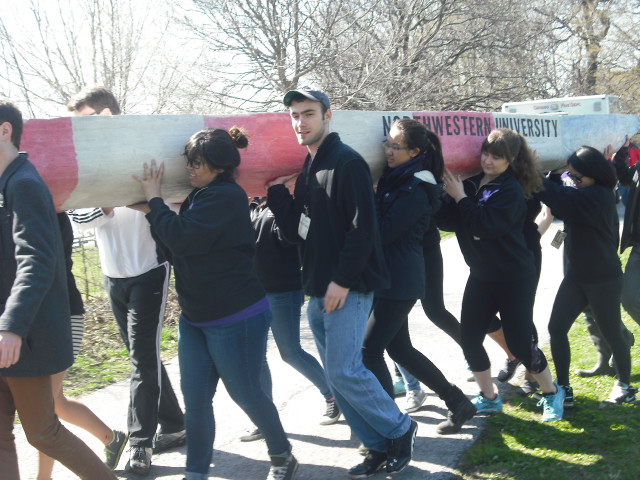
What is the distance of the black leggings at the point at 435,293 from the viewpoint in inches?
178

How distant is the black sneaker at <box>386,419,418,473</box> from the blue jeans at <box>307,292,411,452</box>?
37 millimetres

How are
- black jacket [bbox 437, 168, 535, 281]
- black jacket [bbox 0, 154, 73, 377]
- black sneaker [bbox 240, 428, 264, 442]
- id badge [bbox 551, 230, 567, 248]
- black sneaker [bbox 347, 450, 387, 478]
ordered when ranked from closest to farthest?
black jacket [bbox 0, 154, 73, 377], black sneaker [bbox 347, 450, 387, 478], black jacket [bbox 437, 168, 535, 281], black sneaker [bbox 240, 428, 264, 442], id badge [bbox 551, 230, 567, 248]

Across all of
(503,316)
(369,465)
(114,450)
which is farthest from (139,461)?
(503,316)

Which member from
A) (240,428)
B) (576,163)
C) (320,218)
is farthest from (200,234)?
(576,163)

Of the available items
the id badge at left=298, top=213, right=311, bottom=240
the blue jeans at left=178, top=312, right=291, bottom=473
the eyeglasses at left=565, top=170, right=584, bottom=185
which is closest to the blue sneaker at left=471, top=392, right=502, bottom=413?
the eyeglasses at left=565, top=170, right=584, bottom=185

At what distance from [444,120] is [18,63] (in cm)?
560

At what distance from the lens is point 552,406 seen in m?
4.16

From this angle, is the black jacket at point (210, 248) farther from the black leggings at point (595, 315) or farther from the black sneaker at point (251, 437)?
the black leggings at point (595, 315)

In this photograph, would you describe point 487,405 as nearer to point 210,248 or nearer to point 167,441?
point 167,441

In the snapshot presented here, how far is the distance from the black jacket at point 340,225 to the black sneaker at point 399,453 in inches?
31.0

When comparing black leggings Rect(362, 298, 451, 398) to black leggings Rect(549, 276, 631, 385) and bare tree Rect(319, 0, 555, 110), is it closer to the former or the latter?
black leggings Rect(549, 276, 631, 385)

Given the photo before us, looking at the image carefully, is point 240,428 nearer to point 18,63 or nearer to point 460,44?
point 18,63

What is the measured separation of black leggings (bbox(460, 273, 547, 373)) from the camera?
13.4 ft

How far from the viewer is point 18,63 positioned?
26.4ft
